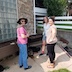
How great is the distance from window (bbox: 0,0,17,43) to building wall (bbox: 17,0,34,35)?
0.45 metres

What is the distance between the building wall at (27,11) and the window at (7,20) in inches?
17.6

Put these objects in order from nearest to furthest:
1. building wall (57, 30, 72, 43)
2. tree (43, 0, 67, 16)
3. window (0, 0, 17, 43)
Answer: window (0, 0, 17, 43) < building wall (57, 30, 72, 43) < tree (43, 0, 67, 16)

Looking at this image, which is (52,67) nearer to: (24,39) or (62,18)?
(24,39)

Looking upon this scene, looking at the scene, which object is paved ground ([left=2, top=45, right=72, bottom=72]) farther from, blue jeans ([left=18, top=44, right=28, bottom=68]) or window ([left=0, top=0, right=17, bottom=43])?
window ([left=0, top=0, right=17, bottom=43])

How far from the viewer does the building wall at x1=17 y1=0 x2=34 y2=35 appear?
9.46 metres

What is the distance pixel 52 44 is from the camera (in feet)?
22.5

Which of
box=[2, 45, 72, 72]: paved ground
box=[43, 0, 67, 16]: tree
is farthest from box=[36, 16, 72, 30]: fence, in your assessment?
box=[2, 45, 72, 72]: paved ground

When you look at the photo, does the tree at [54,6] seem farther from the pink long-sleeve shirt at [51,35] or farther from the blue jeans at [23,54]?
the blue jeans at [23,54]

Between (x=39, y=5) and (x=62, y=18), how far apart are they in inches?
107

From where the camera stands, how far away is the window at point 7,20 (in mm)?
8148

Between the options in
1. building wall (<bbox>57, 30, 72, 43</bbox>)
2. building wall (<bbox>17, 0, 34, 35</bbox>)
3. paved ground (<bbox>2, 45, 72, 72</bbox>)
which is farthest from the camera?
building wall (<bbox>57, 30, 72, 43</bbox>)

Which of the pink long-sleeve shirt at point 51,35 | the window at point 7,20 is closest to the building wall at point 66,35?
the window at point 7,20

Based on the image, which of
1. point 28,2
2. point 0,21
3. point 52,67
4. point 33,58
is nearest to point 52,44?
point 52,67

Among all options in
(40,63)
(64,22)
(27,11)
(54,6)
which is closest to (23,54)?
(40,63)
